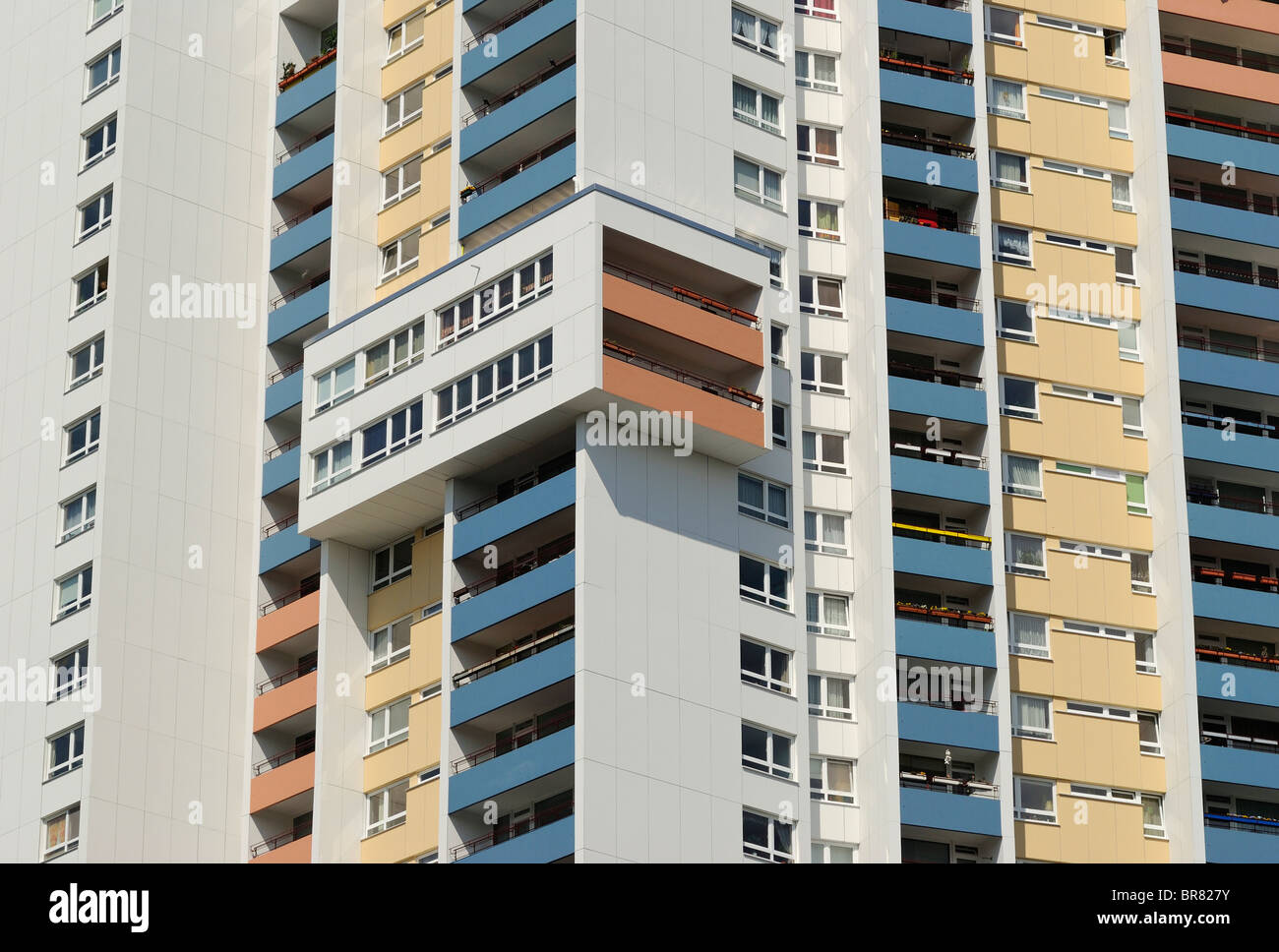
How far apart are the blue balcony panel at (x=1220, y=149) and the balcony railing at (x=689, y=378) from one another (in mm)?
21704

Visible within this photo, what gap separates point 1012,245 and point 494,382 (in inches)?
857

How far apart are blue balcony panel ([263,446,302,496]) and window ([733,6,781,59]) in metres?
21.5

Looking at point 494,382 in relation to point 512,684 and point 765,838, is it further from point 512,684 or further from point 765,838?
point 765,838

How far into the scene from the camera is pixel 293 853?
293 feet

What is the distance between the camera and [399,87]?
98.2 meters

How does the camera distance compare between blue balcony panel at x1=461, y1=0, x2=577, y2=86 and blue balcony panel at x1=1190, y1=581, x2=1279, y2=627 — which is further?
blue balcony panel at x1=1190, y1=581, x2=1279, y2=627

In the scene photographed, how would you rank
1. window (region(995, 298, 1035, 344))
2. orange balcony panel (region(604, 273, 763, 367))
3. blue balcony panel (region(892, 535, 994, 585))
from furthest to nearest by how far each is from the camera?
window (region(995, 298, 1035, 344)), blue balcony panel (region(892, 535, 994, 585)), orange balcony panel (region(604, 273, 763, 367))

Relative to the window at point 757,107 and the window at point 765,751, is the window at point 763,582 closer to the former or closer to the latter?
the window at point 765,751

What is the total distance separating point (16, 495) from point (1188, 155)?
44.5 meters

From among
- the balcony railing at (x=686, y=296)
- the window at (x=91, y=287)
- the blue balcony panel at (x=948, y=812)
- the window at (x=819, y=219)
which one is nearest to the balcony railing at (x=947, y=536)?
the balcony railing at (x=686, y=296)

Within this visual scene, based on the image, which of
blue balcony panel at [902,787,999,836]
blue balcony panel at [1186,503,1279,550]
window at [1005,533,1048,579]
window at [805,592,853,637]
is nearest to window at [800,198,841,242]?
window at [1005,533,1048,579]

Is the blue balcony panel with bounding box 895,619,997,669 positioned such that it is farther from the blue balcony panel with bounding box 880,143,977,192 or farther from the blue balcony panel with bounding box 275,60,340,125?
the blue balcony panel with bounding box 275,60,340,125

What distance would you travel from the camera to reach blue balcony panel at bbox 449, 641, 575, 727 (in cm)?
8038
